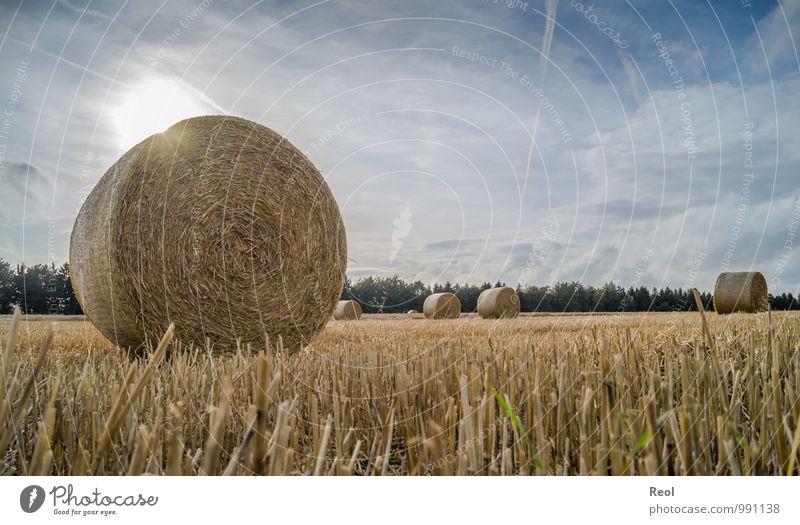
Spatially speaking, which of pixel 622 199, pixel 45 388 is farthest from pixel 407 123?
pixel 45 388

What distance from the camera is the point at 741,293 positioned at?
1329cm

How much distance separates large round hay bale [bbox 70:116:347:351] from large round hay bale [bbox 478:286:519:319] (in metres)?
8.87

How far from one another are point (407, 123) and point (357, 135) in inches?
9.9

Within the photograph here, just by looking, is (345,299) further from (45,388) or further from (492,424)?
(492,424)

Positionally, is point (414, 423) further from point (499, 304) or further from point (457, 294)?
point (457, 294)

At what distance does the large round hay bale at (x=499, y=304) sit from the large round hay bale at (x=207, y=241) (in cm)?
887

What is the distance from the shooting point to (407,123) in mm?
2215

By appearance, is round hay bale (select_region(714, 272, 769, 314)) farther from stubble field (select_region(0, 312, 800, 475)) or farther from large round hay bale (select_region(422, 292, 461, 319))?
stubble field (select_region(0, 312, 800, 475))

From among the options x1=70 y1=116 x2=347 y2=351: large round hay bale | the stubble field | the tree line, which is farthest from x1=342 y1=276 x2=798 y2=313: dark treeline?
the stubble field

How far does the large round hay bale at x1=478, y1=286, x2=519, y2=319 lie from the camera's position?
13.8 metres

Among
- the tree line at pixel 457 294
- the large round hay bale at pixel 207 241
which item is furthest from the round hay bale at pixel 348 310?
the large round hay bale at pixel 207 241

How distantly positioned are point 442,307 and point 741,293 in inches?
278

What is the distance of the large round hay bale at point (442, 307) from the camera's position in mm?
14525

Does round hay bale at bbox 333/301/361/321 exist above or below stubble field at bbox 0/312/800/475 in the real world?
above
